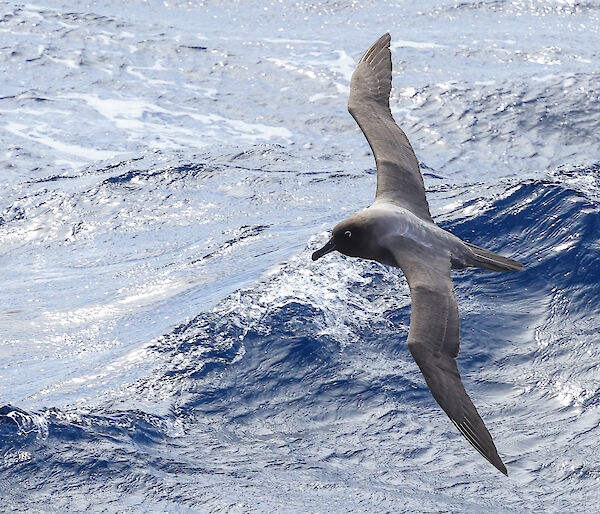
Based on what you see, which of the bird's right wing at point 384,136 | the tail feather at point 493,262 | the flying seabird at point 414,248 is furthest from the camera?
the bird's right wing at point 384,136

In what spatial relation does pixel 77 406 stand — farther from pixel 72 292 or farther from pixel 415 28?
pixel 415 28

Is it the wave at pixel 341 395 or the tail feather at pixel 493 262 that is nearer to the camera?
the tail feather at pixel 493 262

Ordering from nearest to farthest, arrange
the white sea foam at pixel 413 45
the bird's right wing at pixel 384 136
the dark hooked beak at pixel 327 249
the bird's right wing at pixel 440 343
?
the bird's right wing at pixel 440 343 → the dark hooked beak at pixel 327 249 → the bird's right wing at pixel 384 136 → the white sea foam at pixel 413 45

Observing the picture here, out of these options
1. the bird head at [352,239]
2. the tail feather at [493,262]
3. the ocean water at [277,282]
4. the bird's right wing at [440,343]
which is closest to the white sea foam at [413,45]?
the ocean water at [277,282]

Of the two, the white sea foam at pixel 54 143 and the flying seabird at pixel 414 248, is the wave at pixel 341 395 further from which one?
the white sea foam at pixel 54 143

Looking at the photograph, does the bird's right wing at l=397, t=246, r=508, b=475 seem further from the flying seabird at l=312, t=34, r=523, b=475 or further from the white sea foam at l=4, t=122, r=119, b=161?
the white sea foam at l=4, t=122, r=119, b=161

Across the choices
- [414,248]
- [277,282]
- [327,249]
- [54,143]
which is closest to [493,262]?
[414,248]

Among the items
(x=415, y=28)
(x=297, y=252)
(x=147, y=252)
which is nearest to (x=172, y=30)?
(x=415, y=28)

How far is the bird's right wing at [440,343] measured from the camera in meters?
8.89

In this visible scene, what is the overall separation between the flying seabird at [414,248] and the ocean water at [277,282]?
13.3ft

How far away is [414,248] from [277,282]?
687 cm

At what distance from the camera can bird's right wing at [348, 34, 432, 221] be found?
11852 millimetres

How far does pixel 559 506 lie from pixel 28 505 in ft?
22.4

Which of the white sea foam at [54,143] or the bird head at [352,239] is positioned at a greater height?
the bird head at [352,239]
